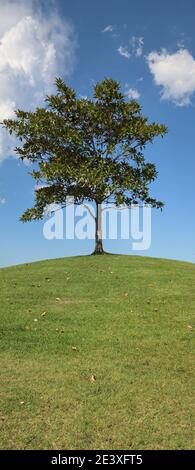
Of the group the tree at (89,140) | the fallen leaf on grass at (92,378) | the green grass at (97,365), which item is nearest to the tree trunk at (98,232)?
the tree at (89,140)

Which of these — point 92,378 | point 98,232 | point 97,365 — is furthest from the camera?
point 98,232

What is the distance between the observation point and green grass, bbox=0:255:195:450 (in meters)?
8.55

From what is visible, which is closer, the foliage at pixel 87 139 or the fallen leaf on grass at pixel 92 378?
the fallen leaf on grass at pixel 92 378

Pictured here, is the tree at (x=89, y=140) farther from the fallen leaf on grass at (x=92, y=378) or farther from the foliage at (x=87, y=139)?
the fallen leaf on grass at (x=92, y=378)

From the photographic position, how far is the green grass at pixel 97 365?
8547 millimetres

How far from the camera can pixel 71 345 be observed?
14.4 metres

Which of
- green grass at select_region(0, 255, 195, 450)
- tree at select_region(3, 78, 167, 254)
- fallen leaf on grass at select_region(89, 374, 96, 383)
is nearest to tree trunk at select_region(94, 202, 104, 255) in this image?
tree at select_region(3, 78, 167, 254)

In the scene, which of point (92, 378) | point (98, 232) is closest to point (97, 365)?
point (92, 378)

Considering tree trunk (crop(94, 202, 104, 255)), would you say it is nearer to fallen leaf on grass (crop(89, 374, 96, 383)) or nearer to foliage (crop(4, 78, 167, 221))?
Answer: foliage (crop(4, 78, 167, 221))

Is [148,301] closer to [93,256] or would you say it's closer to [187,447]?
[187,447]

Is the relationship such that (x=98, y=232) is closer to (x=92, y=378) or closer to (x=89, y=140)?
(x=89, y=140)

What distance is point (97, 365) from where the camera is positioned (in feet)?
40.9
